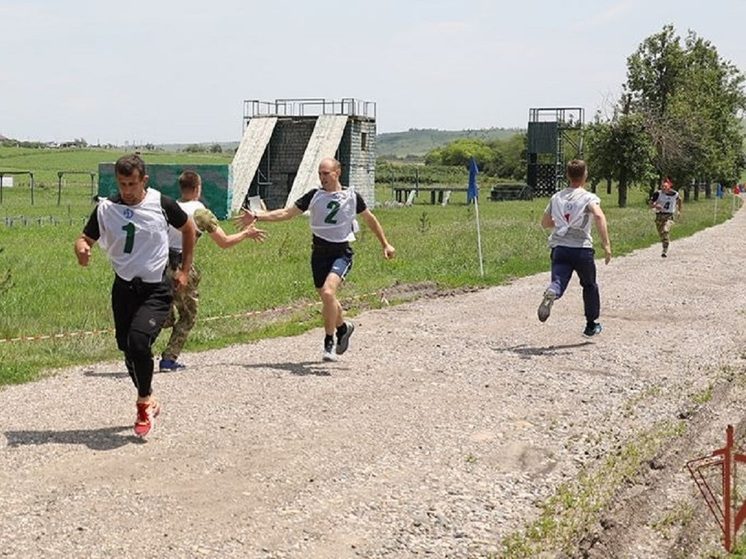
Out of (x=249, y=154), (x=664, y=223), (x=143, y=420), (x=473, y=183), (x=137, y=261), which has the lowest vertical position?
(x=143, y=420)

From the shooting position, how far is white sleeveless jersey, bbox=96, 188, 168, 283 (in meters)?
7.38

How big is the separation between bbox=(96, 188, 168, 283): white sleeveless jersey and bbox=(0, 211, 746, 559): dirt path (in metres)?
1.13

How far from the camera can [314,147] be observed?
2146 inches

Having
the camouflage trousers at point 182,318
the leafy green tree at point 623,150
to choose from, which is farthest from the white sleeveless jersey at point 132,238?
the leafy green tree at point 623,150

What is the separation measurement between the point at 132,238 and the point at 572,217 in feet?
19.2

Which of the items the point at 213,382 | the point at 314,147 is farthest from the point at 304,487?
the point at 314,147

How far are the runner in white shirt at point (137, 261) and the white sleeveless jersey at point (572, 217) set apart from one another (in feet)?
18.2

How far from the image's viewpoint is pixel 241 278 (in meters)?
17.9

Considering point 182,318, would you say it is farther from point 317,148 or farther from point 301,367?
point 317,148

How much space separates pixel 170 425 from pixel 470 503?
2515 mm

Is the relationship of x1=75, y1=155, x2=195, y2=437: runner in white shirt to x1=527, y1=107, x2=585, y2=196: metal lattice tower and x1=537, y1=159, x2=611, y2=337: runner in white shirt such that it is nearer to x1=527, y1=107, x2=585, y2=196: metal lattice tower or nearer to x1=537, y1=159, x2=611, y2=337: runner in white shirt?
x1=537, y1=159, x2=611, y2=337: runner in white shirt

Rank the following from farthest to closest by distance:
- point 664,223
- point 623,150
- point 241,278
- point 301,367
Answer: point 623,150
point 664,223
point 241,278
point 301,367

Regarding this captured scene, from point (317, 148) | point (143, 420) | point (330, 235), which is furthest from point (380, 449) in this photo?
point (317, 148)

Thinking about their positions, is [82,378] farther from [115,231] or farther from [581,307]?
[581,307]
